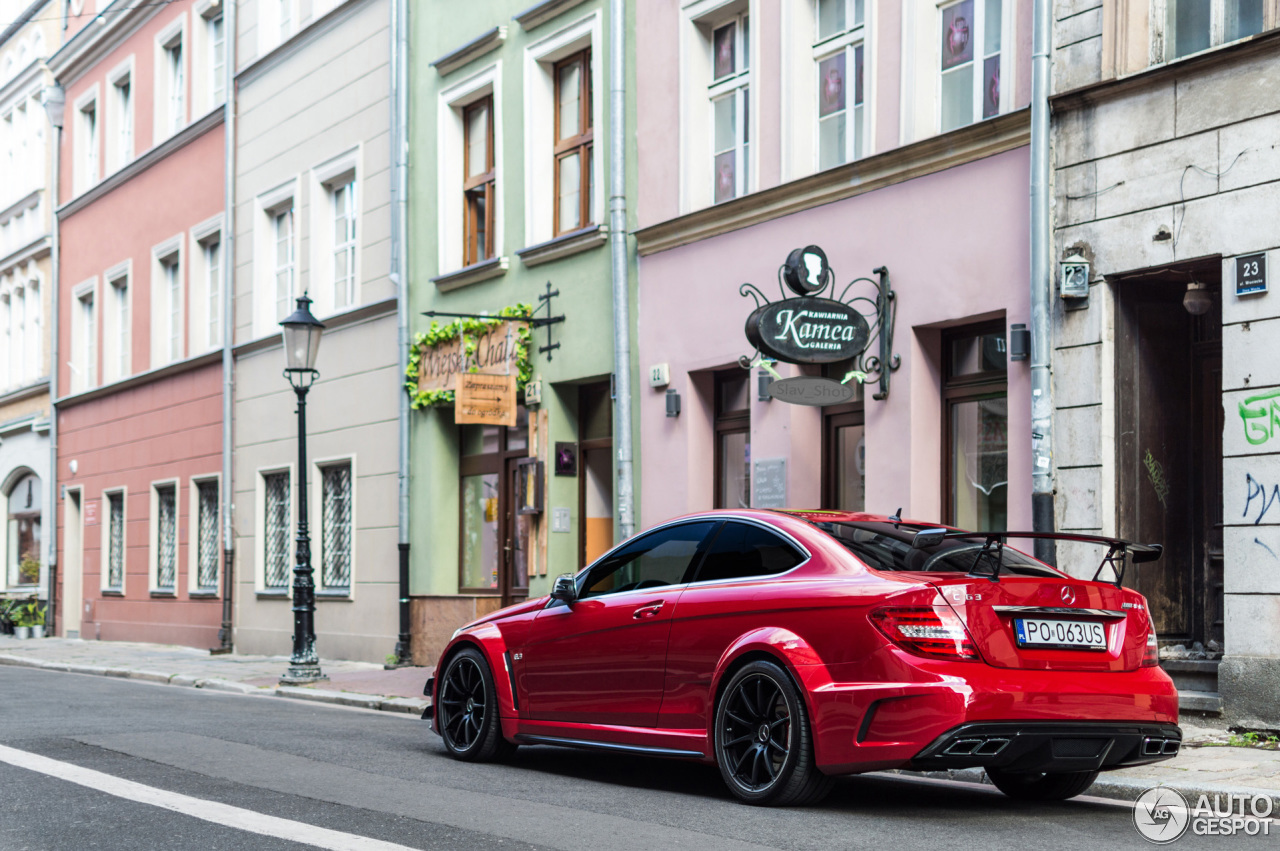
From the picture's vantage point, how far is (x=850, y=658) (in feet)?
23.7

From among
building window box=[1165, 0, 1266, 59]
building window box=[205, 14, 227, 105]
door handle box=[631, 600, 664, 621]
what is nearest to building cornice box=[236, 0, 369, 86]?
building window box=[205, 14, 227, 105]

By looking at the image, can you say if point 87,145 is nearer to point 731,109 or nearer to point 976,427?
point 731,109

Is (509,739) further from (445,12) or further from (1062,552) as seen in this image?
(445,12)

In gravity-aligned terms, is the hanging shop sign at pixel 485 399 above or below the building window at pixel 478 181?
below

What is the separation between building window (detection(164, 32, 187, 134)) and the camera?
27.6 meters

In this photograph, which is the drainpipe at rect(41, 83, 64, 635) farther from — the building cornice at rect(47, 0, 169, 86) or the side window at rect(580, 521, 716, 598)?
the side window at rect(580, 521, 716, 598)

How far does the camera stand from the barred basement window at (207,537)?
25781 mm

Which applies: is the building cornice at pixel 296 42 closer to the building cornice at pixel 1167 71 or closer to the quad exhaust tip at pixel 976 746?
the building cornice at pixel 1167 71

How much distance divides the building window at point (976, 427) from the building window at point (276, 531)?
12.9m

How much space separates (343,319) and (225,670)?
503cm

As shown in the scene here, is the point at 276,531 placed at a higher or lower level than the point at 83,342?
lower

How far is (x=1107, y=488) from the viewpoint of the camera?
11.3m

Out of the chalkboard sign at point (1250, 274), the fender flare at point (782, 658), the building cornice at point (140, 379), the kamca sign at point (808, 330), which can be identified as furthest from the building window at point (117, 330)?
the fender flare at point (782, 658)

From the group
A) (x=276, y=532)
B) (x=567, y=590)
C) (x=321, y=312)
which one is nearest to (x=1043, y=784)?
(x=567, y=590)
